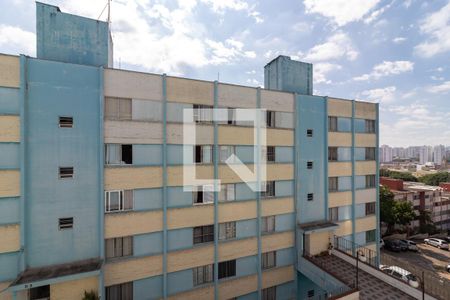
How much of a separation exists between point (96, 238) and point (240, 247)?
9.68m

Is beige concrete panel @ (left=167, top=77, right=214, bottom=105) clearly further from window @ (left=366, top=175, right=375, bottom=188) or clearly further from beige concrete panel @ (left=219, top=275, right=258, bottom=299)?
window @ (left=366, top=175, right=375, bottom=188)

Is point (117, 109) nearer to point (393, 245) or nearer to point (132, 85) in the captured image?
point (132, 85)

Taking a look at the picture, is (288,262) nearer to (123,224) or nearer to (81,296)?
(123,224)

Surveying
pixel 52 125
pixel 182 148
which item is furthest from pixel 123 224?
pixel 52 125

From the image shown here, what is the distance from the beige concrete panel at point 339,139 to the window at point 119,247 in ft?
58.1

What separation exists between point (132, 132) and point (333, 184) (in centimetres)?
1756

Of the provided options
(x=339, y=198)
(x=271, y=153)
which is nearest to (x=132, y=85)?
(x=271, y=153)

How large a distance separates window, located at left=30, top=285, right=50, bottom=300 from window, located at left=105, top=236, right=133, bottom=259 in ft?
10.4

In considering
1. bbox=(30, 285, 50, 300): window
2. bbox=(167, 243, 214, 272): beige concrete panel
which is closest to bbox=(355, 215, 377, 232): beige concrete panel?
bbox=(167, 243, 214, 272): beige concrete panel

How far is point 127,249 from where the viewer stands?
577 inches

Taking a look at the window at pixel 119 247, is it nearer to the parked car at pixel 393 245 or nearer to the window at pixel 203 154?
the window at pixel 203 154

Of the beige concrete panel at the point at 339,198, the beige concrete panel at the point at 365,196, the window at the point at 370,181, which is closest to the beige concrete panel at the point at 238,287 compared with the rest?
the beige concrete panel at the point at 339,198

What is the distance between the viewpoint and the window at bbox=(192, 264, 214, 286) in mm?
16250

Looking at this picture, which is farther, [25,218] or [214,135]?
[214,135]
